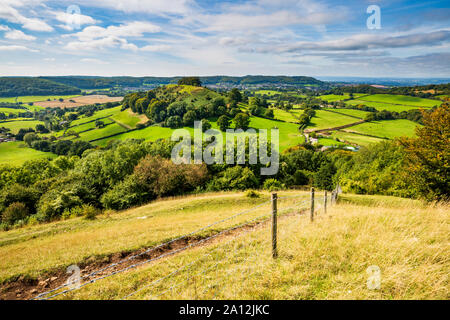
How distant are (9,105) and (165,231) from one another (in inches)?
8625

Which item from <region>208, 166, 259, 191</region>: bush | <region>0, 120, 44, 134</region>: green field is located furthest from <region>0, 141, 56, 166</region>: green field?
<region>208, 166, 259, 191</region>: bush

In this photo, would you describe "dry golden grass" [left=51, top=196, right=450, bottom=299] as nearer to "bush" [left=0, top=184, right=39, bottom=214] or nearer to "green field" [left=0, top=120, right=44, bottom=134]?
"bush" [left=0, top=184, right=39, bottom=214]

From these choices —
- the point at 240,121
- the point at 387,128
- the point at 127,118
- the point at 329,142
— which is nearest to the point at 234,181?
the point at 240,121

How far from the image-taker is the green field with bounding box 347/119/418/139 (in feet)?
269

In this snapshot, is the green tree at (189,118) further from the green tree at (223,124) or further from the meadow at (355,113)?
the meadow at (355,113)

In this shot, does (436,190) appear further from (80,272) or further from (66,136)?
(66,136)

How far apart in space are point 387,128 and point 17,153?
141 m

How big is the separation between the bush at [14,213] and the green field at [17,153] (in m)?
53.8

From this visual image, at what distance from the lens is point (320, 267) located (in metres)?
5.84

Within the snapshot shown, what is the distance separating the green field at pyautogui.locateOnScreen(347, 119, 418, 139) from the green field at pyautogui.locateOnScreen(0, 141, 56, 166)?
4758 inches

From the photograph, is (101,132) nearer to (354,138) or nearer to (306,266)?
(306,266)

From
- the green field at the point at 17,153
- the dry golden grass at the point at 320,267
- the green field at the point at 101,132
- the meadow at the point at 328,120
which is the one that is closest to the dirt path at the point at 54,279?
the dry golden grass at the point at 320,267

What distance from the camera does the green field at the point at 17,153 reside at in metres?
70.1
